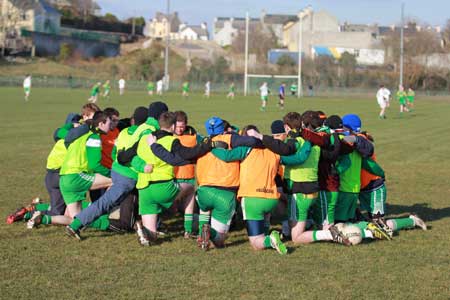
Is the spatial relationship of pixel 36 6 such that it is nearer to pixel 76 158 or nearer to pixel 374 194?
pixel 76 158

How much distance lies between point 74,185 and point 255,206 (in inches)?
98.2

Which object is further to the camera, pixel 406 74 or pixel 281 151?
pixel 406 74

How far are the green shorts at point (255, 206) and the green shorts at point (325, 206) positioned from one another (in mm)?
948

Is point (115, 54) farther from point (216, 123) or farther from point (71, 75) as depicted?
point (216, 123)

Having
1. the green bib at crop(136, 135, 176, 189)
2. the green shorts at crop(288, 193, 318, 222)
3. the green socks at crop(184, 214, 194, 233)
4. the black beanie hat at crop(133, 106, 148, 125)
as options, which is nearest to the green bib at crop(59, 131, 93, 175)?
the black beanie hat at crop(133, 106, 148, 125)

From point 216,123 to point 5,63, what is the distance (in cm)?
7794

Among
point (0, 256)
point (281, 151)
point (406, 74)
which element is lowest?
point (0, 256)

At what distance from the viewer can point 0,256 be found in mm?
8359

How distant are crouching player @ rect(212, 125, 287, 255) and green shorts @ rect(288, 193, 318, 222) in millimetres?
400

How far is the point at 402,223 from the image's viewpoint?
9.95m

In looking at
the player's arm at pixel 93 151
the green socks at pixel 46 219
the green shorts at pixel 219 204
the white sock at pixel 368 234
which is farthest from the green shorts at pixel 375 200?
→ the green socks at pixel 46 219

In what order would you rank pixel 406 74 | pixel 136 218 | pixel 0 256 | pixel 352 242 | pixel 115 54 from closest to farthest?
1. pixel 0 256
2. pixel 352 242
3. pixel 136 218
4. pixel 406 74
5. pixel 115 54

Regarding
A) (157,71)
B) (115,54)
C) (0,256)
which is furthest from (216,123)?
(115,54)

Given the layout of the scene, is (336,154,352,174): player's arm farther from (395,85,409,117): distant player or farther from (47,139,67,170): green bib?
(395,85,409,117): distant player
